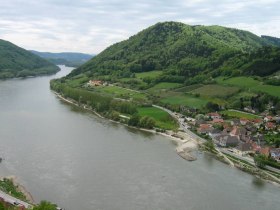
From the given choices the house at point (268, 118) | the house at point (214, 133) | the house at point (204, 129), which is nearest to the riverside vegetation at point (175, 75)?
the house at point (204, 129)

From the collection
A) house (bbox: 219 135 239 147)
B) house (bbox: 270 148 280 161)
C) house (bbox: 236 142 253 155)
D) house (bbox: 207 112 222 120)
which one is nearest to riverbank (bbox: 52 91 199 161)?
house (bbox: 219 135 239 147)

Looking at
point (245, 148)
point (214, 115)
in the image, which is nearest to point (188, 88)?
point (214, 115)

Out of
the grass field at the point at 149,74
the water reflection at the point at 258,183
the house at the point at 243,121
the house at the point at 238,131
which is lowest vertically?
the water reflection at the point at 258,183

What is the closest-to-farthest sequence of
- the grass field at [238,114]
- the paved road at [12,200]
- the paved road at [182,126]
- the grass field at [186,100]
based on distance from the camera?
the paved road at [12,200] → the paved road at [182,126] → the grass field at [238,114] → the grass field at [186,100]

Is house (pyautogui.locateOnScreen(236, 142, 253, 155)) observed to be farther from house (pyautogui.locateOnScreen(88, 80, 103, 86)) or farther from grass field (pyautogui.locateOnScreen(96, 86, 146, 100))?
house (pyautogui.locateOnScreen(88, 80, 103, 86))

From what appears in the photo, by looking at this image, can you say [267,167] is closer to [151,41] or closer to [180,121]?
[180,121]

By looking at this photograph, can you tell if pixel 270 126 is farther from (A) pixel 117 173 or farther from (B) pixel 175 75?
(B) pixel 175 75

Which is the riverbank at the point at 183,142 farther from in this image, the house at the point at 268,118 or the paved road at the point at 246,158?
the house at the point at 268,118

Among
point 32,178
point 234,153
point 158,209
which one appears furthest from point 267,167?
point 32,178
